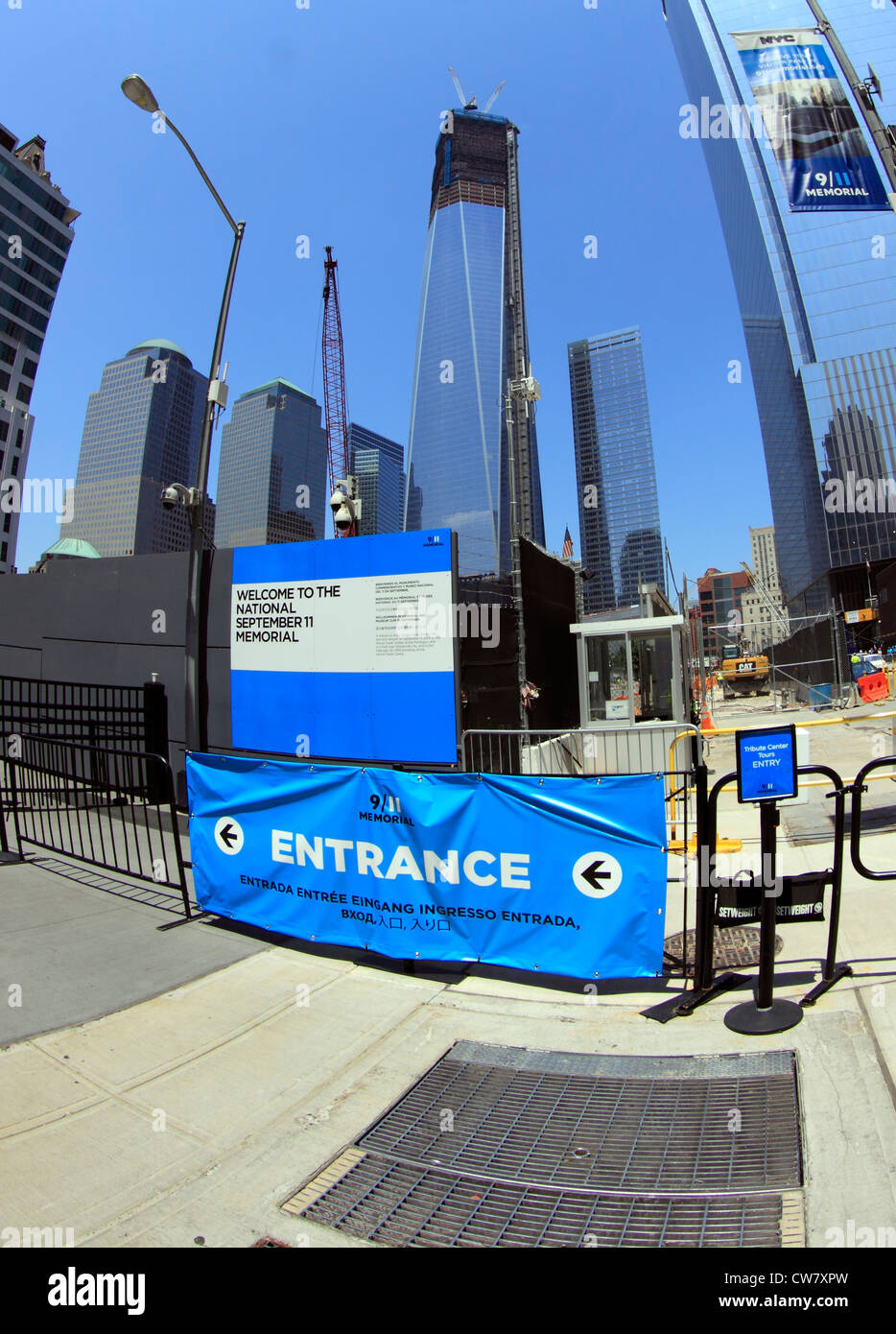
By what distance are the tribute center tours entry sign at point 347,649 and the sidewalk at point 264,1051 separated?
11.8 ft

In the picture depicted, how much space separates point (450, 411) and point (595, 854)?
185 metres

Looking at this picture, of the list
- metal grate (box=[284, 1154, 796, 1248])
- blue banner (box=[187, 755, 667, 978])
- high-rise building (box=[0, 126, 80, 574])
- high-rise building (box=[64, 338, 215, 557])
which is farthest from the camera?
high-rise building (box=[0, 126, 80, 574])

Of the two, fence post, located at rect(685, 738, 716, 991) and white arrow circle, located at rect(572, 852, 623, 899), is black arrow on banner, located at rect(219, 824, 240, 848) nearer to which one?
white arrow circle, located at rect(572, 852, 623, 899)

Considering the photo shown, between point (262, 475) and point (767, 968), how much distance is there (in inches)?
2762

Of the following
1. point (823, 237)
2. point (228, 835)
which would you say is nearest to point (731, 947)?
point (228, 835)

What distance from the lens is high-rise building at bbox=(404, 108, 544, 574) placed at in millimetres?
171750

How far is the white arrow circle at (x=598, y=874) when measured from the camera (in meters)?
4.59

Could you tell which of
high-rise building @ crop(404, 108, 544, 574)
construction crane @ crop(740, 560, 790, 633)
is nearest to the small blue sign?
construction crane @ crop(740, 560, 790, 633)

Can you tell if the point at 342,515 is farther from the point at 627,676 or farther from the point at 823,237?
the point at 823,237

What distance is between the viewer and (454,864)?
5000 millimetres

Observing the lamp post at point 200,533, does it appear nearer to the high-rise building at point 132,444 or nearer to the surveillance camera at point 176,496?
the surveillance camera at point 176,496

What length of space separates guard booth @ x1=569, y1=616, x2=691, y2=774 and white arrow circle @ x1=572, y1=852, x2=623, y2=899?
836 cm

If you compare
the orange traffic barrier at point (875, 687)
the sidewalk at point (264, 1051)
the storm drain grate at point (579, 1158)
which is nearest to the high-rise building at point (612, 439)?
the orange traffic barrier at point (875, 687)
